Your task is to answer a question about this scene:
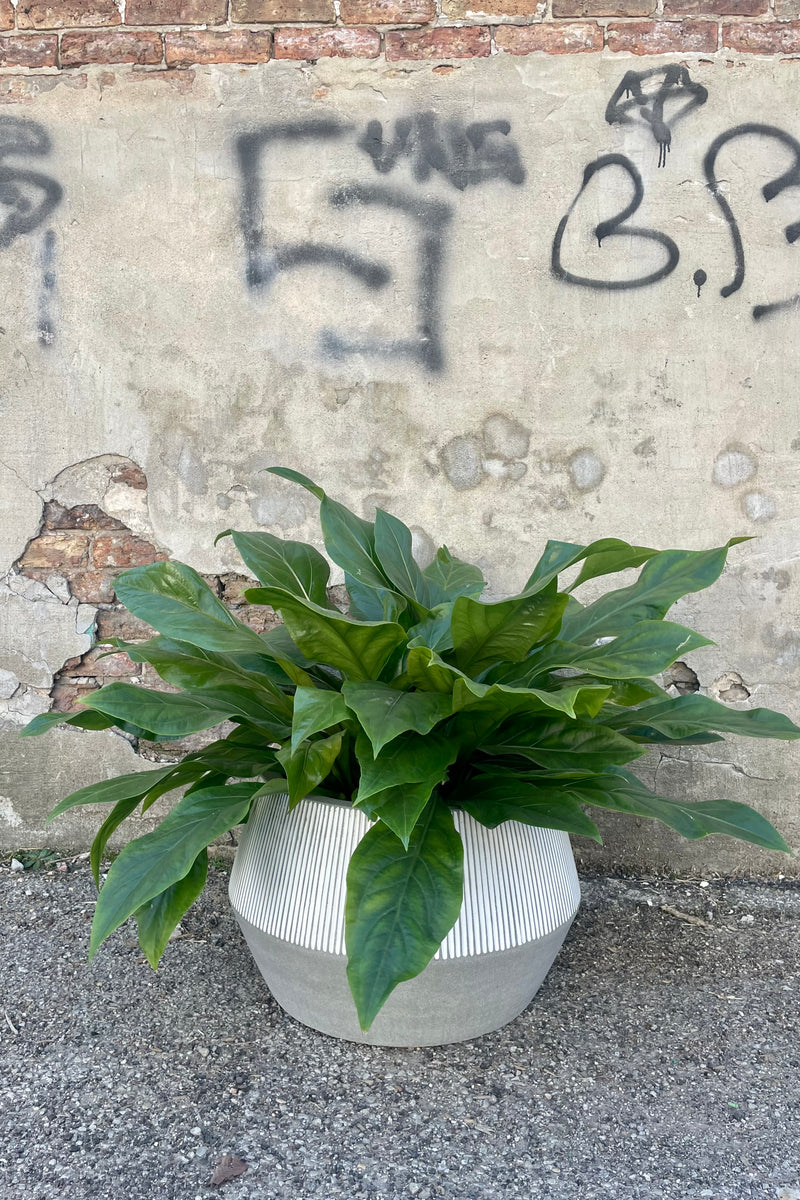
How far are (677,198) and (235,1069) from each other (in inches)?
91.3

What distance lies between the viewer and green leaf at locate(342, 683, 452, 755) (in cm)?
143

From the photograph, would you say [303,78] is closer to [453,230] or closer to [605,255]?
[453,230]

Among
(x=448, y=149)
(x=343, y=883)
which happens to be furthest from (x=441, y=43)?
(x=343, y=883)

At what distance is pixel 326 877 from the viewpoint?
1.68 metres

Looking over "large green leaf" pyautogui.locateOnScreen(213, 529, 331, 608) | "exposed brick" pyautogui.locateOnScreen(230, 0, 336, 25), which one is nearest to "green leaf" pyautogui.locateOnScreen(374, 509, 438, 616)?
"large green leaf" pyautogui.locateOnScreen(213, 529, 331, 608)

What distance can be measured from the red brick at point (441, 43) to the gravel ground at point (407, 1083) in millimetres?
2272

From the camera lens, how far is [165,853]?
1598 millimetres

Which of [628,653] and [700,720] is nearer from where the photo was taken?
[628,653]

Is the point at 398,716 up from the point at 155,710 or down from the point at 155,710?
up

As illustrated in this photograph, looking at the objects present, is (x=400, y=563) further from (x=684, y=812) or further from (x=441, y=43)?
(x=441, y=43)

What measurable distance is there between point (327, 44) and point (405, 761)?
6.44 ft

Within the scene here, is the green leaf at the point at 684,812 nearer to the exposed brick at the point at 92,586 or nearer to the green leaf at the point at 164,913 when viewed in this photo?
the green leaf at the point at 164,913

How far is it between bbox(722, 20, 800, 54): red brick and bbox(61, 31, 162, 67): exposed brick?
59.4 inches

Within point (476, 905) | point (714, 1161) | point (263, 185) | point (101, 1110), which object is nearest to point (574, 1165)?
point (714, 1161)
